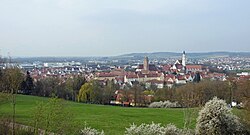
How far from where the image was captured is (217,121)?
749 inches

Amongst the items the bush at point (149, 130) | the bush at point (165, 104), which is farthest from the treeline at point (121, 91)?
the bush at point (149, 130)

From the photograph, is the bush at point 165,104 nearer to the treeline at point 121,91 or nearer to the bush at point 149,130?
the treeline at point 121,91

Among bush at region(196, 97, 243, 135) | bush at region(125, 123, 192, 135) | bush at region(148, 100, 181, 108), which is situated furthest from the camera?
bush at region(148, 100, 181, 108)

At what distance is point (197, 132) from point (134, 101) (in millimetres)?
36225

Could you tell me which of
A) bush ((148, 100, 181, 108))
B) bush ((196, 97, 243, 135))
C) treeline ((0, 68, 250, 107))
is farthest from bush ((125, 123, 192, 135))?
bush ((148, 100, 181, 108))

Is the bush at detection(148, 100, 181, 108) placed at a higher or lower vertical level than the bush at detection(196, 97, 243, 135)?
lower

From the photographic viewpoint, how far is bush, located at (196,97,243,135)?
19.0m

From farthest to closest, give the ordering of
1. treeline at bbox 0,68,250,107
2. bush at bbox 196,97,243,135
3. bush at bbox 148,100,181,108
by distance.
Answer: treeline at bbox 0,68,250,107
bush at bbox 148,100,181,108
bush at bbox 196,97,243,135

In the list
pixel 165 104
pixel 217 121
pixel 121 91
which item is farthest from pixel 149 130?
Answer: pixel 121 91

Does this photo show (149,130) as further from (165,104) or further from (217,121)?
(165,104)

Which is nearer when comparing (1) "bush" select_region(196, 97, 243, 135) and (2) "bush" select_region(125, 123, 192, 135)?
(2) "bush" select_region(125, 123, 192, 135)

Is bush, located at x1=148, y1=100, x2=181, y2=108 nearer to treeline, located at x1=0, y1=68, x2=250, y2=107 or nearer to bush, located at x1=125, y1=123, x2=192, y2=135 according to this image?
treeline, located at x1=0, y1=68, x2=250, y2=107

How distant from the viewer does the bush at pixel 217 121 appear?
1903cm

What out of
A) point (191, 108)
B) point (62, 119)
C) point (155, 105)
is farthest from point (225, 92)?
point (62, 119)
